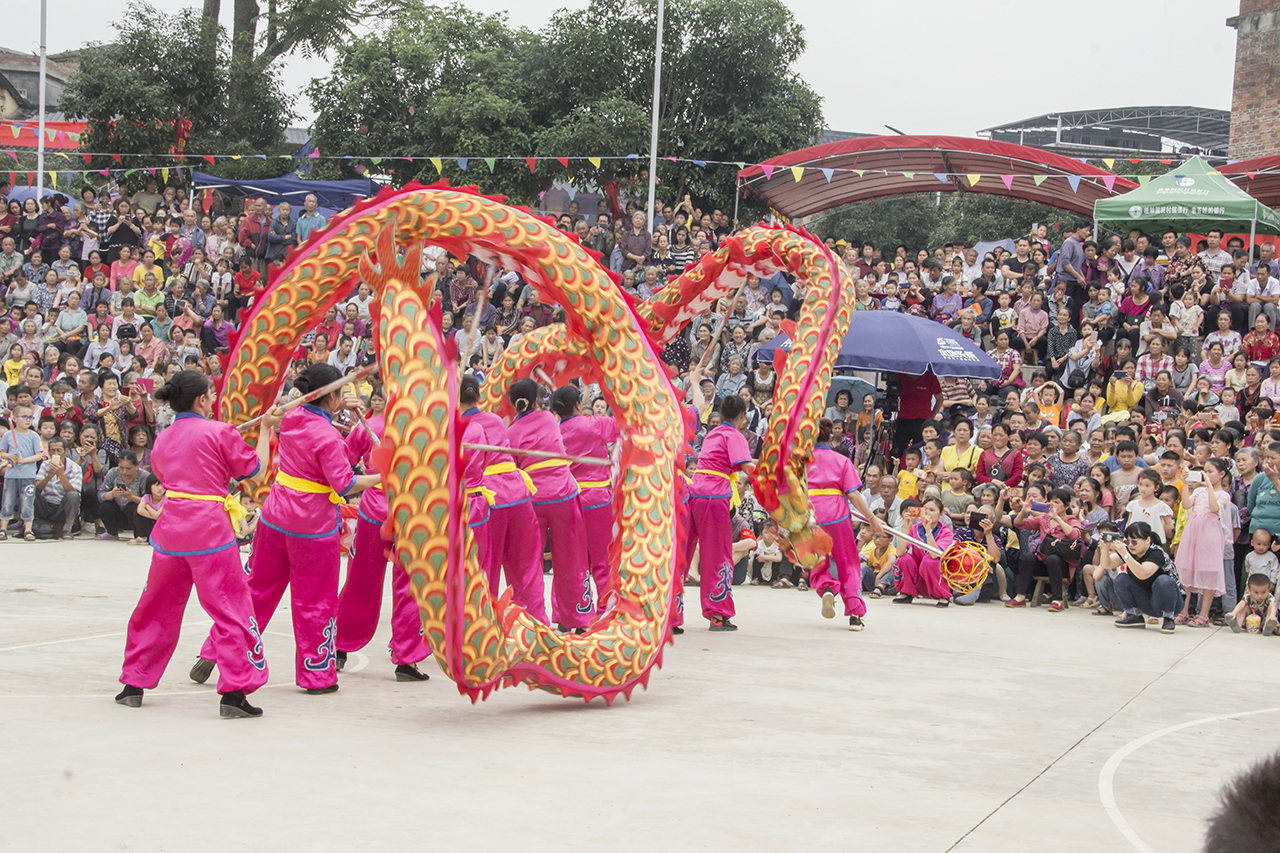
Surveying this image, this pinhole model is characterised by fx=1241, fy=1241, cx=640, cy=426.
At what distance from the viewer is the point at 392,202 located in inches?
249

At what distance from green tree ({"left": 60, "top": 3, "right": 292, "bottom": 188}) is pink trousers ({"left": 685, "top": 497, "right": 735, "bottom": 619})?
1479 cm

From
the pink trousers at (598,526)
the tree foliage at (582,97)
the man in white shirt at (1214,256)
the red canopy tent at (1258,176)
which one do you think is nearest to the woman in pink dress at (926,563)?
the pink trousers at (598,526)

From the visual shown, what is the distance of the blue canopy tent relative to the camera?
17.8 metres

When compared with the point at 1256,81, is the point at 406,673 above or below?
below

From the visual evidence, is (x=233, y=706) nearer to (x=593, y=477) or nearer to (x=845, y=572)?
(x=593, y=477)

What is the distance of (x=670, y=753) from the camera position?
4.89m

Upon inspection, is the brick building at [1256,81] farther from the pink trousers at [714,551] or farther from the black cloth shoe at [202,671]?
the black cloth shoe at [202,671]

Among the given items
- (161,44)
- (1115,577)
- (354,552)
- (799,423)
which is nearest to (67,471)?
(354,552)

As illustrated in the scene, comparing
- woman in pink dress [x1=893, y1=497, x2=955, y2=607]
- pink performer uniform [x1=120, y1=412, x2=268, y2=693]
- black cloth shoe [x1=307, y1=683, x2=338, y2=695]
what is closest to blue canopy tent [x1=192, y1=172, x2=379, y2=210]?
woman in pink dress [x1=893, y1=497, x2=955, y2=607]

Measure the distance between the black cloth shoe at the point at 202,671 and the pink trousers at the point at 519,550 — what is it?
5.32 ft

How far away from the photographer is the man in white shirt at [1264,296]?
11883 mm

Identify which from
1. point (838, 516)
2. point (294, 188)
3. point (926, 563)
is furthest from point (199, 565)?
point (294, 188)

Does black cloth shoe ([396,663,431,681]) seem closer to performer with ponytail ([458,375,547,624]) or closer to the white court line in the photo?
performer with ponytail ([458,375,547,624])

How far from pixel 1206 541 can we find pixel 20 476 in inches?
410
